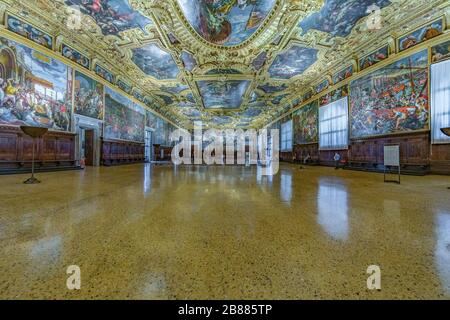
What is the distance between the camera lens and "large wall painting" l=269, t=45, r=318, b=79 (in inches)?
398

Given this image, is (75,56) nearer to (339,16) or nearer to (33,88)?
(33,88)

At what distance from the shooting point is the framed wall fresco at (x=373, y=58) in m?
8.81

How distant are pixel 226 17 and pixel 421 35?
855 centimetres

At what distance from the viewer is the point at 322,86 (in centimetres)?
1336

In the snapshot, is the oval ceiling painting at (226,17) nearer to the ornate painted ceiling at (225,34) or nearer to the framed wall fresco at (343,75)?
the ornate painted ceiling at (225,34)

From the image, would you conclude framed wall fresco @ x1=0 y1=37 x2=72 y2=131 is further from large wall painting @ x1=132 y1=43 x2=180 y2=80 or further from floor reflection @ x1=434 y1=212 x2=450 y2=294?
floor reflection @ x1=434 y1=212 x2=450 y2=294

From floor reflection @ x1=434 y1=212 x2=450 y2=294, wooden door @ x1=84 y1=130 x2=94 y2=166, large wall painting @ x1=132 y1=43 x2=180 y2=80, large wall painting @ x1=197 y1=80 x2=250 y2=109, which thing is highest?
large wall painting @ x1=132 y1=43 x2=180 y2=80

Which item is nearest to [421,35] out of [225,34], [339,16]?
Result: [339,16]

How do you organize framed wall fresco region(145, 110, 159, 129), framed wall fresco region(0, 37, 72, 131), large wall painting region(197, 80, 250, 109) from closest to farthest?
framed wall fresco region(0, 37, 72, 131) → large wall painting region(197, 80, 250, 109) → framed wall fresco region(145, 110, 159, 129)

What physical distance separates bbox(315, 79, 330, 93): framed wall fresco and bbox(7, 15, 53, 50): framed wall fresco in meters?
16.2

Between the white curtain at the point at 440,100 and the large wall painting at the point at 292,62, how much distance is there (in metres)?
5.29

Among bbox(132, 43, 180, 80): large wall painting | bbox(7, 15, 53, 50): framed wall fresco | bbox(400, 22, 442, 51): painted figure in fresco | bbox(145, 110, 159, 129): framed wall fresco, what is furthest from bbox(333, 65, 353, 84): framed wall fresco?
bbox(145, 110, 159, 129): framed wall fresco
